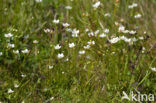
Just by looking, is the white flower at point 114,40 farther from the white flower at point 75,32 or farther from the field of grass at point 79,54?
the white flower at point 75,32

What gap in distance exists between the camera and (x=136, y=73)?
2.42 m

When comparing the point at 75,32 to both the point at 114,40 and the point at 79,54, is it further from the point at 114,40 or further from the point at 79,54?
the point at 114,40

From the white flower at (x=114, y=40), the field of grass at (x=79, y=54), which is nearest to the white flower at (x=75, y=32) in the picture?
the field of grass at (x=79, y=54)

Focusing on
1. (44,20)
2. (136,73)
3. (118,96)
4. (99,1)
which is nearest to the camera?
(118,96)

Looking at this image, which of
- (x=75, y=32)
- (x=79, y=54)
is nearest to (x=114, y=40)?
(x=79, y=54)

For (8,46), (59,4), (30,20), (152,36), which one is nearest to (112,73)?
(152,36)

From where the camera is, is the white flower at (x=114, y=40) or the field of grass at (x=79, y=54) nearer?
the field of grass at (x=79, y=54)

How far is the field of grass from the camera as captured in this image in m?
2.30

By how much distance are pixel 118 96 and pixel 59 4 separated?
1.62m

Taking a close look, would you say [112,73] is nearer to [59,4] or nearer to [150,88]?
[150,88]

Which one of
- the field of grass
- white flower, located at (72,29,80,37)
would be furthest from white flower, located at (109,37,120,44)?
white flower, located at (72,29,80,37)

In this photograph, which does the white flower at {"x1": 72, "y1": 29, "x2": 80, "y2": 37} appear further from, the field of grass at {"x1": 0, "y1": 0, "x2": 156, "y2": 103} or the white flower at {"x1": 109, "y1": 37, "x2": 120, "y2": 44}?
the white flower at {"x1": 109, "y1": 37, "x2": 120, "y2": 44}

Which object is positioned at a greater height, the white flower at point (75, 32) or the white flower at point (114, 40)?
the white flower at point (75, 32)

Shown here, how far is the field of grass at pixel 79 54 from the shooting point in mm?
2299
